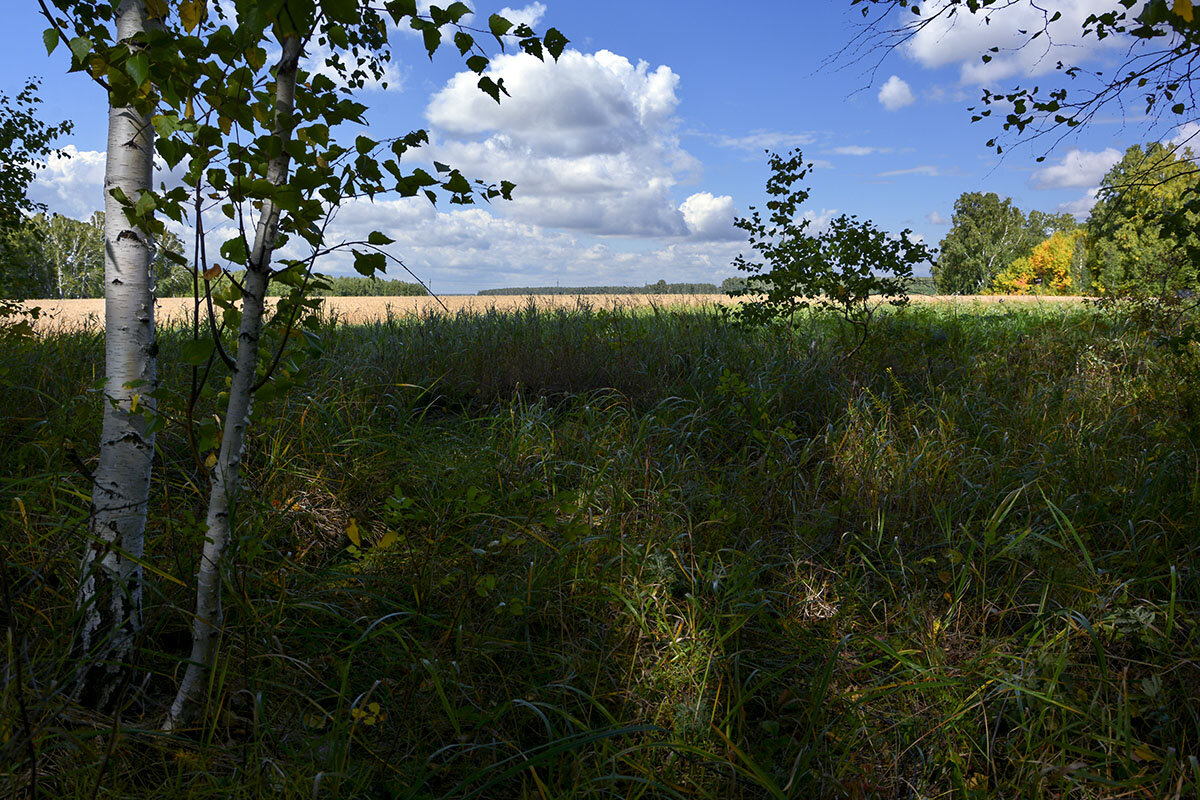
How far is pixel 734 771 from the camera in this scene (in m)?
1.93

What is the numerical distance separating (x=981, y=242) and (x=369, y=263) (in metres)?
56.6

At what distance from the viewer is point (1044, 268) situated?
151 ft

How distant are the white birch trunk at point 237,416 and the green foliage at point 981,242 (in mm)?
53511

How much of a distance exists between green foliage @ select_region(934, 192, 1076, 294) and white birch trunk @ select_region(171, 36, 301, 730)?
53511 millimetres

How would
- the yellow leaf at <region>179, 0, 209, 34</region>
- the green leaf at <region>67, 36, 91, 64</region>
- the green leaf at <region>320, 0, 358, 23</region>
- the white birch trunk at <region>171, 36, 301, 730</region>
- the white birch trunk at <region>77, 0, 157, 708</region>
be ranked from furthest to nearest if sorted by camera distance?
the white birch trunk at <region>77, 0, 157, 708</region> < the white birch trunk at <region>171, 36, 301, 730</region> < the yellow leaf at <region>179, 0, 209, 34</region> < the green leaf at <region>67, 36, 91, 64</region> < the green leaf at <region>320, 0, 358, 23</region>

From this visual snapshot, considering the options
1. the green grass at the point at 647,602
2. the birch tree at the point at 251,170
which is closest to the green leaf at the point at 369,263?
the birch tree at the point at 251,170

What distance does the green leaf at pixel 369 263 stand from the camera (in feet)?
5.46

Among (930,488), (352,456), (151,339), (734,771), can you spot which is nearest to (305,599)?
(151,339)

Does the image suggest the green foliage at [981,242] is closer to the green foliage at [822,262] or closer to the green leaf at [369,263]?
the green foliage at [822,262]

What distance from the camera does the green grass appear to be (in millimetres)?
1978

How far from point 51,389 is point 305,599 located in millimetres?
3382

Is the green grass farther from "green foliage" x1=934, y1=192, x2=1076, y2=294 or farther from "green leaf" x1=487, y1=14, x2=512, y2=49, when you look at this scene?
"green foliage" x1=934, y1=192, x2=1076, y2=294

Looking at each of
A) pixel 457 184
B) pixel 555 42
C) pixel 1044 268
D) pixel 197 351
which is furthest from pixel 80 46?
pixel 1044 268

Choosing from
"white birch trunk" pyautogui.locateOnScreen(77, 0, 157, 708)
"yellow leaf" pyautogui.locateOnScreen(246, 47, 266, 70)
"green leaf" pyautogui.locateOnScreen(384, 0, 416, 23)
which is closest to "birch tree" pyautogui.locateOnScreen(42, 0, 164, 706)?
"white birch trunk" pyautogui.locateOnScreen(77, 0, 157, 708)
